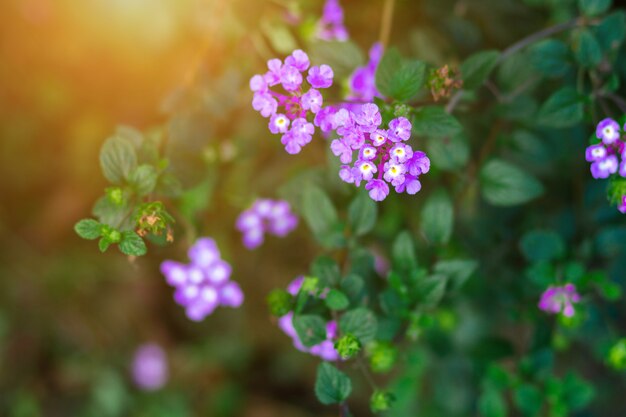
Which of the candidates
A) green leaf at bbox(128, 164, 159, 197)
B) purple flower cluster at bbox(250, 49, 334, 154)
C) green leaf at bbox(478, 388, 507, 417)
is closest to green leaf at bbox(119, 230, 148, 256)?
green leaf at bbox(128, 164, 159, 197)

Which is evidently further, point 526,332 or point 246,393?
point 246,393

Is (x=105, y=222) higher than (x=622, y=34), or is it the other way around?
(x=622, y=34)

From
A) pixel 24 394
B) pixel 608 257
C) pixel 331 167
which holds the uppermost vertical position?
pixel 608 257

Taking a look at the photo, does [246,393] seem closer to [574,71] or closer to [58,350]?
[58,350]

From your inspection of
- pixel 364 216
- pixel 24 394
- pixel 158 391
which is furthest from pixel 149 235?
pixel 24 394

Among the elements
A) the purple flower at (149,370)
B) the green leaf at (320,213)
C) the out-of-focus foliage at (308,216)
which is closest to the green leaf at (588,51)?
the out-of-focus foliage at (308,216)

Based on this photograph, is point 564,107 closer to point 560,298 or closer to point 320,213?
point 560,298

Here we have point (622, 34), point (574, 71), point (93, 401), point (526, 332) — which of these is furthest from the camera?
point (93, 401)
